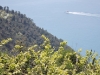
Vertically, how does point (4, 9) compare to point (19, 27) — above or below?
above

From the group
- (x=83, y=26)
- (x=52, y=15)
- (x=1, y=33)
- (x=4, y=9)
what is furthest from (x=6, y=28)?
(x=52, y=15)

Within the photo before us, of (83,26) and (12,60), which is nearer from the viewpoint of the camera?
(12,60)

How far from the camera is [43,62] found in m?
5.16

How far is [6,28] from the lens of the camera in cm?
7419

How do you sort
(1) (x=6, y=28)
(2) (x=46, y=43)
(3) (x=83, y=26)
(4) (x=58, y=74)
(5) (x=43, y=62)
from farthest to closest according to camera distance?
1. (3) (x=83, y=26)
2. (1) (x=6, y=28)
3. (2) (x=46, y=43)
4. (5) (x=43, y=62)
5. (4) (x=58, y=74)

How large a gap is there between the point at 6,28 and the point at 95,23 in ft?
219

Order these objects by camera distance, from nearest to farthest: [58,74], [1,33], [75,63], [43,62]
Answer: [58,74], [43,62], [75,63], [1,33]

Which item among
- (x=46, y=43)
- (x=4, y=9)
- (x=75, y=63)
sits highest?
(x=4, y=9)

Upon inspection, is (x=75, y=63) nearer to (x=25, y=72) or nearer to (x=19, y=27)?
(x=25, y=72)

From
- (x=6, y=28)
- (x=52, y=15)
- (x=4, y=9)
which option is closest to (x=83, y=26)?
(x=52, y=15)

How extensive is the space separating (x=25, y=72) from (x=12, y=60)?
35cm

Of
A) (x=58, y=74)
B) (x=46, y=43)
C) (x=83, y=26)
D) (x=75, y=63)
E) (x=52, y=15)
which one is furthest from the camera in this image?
(x=52, y=15)

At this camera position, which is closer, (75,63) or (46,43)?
(46,43)

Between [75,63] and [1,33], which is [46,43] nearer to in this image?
[75,63]
